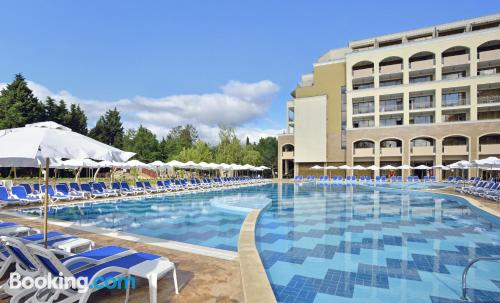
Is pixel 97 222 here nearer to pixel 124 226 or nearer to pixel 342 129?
pixel 124 226

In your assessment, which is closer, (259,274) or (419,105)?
(259,274)

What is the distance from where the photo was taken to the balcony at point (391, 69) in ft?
112

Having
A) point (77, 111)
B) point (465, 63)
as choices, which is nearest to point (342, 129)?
point (465, 63)

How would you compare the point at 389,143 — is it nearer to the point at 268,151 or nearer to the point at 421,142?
the point at 421,142

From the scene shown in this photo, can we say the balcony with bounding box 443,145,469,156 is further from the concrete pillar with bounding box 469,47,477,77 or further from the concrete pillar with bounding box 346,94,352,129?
the concrete pillar with bounding box 346,94,352,129

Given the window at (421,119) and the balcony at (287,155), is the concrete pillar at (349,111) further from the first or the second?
the balcony at (287,155)

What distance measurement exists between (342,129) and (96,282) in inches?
1488

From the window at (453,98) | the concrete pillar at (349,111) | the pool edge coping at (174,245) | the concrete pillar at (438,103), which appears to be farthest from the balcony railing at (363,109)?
the pool edge coping at (174,245)

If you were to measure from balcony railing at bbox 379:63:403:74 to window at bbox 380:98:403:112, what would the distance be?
3551mm

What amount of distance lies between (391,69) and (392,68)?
16 centimetres

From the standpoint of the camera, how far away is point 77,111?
4497 cm

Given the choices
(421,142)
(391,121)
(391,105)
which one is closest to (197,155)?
(391,121)

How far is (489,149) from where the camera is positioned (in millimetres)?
29328

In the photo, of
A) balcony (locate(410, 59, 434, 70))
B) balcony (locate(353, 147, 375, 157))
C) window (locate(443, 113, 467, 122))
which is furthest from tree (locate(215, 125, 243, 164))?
window (locate(443, 113, 467, 122))
